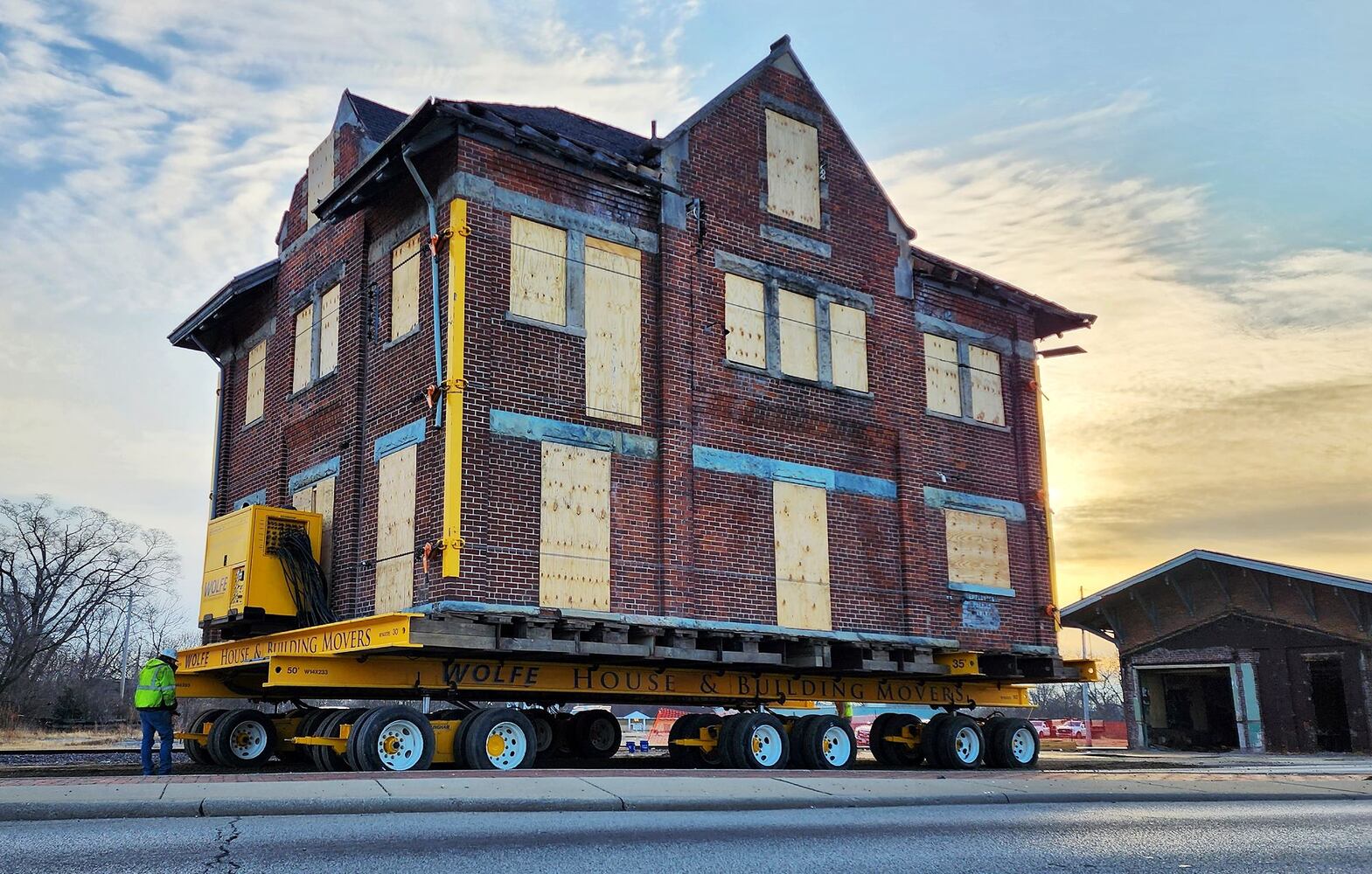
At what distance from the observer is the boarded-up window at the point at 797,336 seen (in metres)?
20.1

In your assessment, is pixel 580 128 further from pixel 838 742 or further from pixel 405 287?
pixel 838 742

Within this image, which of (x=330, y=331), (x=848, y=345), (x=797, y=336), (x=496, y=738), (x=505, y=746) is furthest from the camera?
(x=848, y=345)

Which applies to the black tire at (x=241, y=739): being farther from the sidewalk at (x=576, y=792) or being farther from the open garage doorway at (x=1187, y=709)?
the open garage doorway at (x=1187, y=709)

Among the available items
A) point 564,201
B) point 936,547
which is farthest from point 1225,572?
point 564,201

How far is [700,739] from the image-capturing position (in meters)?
18.3

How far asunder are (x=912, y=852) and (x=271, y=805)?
16.7 feet

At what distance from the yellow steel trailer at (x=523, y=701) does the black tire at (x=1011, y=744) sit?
0.02 m

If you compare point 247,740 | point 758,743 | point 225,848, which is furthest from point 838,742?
point 225,848

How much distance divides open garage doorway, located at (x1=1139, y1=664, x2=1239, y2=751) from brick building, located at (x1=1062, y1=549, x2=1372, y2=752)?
2 centimetres

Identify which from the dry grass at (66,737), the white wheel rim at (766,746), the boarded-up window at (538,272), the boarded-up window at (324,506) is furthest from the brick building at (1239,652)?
the dry grass at (66,737)

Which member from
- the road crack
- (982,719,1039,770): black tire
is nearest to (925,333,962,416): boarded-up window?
(982,719,1039,770): black tire

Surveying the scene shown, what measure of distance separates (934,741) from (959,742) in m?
0.45

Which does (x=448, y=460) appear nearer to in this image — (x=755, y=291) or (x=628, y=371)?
(x=628, y=371)

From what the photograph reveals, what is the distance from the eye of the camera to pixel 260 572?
17328 millimetres
